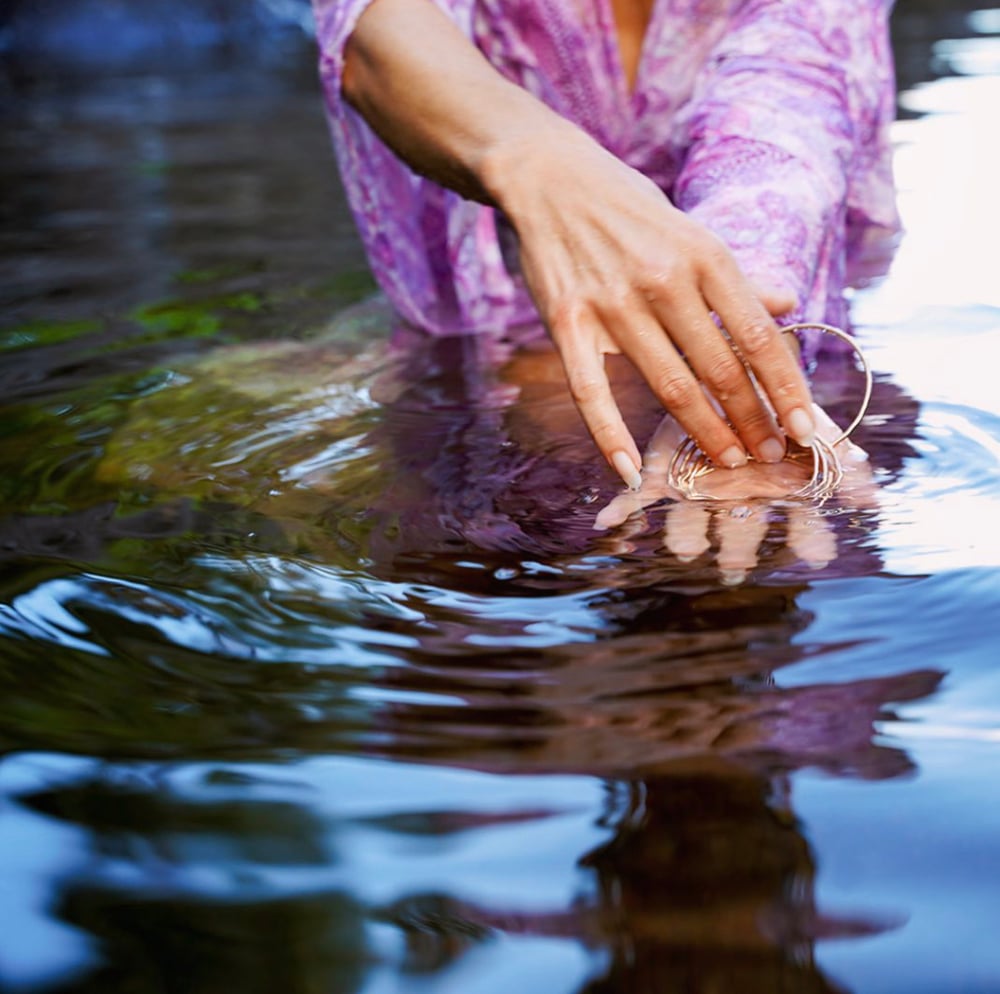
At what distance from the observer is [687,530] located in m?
1.55

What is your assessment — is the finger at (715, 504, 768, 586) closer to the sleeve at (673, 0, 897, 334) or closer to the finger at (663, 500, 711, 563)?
the finger at (663, 500, 711, 563)

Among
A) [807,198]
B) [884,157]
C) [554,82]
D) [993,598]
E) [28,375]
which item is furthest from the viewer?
[884,157]

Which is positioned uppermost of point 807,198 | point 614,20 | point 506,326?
point 614,20

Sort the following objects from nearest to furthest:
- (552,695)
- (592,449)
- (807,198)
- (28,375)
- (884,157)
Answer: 1. (552,695)
2. (592,449)
3. (807,198)
4. (28,375)
5. (884,157)

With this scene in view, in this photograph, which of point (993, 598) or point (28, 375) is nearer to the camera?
point (993, 598)

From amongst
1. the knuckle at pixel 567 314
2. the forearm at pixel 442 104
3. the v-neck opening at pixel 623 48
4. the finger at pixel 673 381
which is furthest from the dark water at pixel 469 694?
the v-neck opening at pixel 623 48

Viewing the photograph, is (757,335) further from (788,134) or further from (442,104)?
(788,134)

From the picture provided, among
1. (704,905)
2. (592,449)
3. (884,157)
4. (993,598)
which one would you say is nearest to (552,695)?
(704,905)

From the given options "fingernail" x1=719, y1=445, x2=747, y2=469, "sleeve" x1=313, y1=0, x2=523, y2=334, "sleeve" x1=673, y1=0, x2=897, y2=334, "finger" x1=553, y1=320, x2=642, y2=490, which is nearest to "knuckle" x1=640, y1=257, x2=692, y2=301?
"finger" x1=553, y1=320, x2=642, y2=490

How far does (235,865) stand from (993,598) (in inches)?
29.4

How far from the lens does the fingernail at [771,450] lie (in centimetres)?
166

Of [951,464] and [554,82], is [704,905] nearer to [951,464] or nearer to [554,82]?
[951,464]

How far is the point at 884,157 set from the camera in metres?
2.80

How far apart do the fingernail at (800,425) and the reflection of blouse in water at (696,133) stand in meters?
0.46
